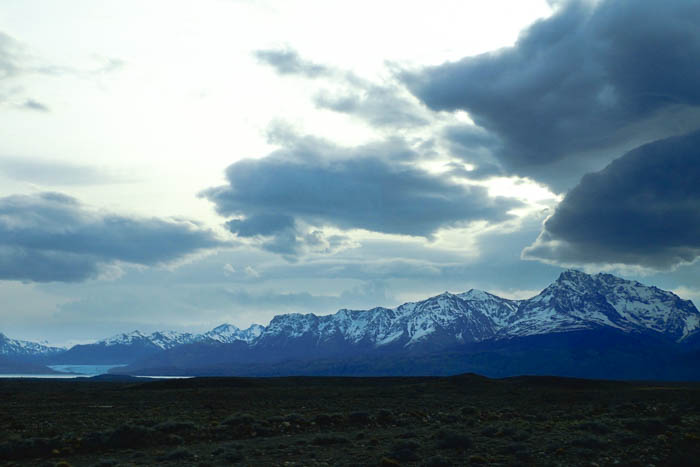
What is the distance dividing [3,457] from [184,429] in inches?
371

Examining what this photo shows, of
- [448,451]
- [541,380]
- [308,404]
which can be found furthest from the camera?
[541,380]

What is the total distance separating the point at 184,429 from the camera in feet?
106

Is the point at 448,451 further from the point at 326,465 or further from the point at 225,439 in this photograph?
the point at 225,439

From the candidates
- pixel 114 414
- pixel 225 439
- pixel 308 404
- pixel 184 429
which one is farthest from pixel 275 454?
pixel 308 404

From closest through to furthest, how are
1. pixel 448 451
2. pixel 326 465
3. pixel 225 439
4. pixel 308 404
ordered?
pixel 326 465
pixel 448 451
pixel 225 439
pixel 308 404

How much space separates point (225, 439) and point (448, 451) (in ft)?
42.6

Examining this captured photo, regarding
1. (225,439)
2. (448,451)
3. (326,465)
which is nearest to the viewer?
(326,465)

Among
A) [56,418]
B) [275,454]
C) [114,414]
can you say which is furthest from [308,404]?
[275,454]

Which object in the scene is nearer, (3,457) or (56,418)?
(3,457)

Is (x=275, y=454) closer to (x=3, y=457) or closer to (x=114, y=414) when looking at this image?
(x=3, y=457)

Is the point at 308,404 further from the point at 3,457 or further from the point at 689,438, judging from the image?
the point at 689,438

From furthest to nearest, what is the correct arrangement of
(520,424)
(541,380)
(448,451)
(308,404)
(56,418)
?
1. (541,380)
2. (308,404)
3. (56,418)
4. (520,424)
5. (448,451)

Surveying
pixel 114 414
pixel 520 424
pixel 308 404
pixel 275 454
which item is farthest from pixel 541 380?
pixel 275 454

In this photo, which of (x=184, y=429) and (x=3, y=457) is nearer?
(x=3, y=457)
